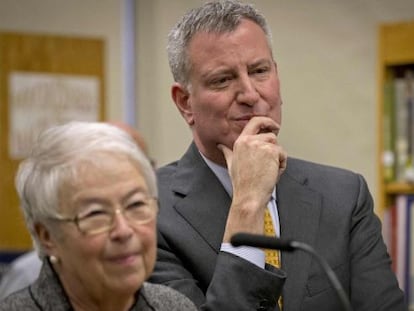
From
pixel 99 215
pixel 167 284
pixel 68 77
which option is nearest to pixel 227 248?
pixel 167 284

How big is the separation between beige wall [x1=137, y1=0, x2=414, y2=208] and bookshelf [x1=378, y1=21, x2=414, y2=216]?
0.53 meters

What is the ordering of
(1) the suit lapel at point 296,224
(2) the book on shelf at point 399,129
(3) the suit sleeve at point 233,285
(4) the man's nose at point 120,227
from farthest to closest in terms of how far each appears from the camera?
(2) the book on shelf at point 399,129 → (1) the suit lapel at point 296,224 → (3) the suit sleeve at point 233,285 → (4) the man's nose at point 120,227

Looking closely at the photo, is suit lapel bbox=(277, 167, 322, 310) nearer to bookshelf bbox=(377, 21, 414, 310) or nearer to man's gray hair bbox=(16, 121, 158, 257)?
man's gray hair bbox=(16, 121, 158, 257)

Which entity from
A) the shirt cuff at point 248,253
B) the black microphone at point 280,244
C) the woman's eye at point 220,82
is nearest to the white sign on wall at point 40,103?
the woman's eye at point 220,82

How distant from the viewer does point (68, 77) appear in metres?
4.52

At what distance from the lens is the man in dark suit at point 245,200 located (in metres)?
1.72

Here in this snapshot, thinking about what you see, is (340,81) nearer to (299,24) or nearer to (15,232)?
(299,24)

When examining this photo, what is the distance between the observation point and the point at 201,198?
1.86 meters

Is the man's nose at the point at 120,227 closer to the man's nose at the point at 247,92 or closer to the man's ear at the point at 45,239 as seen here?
the man's ear at the point at 45,239

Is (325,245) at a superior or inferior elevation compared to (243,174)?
inferior

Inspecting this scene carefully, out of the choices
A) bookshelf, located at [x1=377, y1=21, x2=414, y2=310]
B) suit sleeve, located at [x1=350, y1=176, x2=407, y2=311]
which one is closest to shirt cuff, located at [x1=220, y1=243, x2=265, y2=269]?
suit sleeve, located at [x1=350, y1=176, x2=407, y2=311]

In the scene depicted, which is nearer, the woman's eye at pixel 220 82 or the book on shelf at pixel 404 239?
the woman's eye at pixel 220 82

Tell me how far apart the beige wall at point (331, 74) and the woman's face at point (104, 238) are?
8.45 ft

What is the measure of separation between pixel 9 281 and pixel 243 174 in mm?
1839
